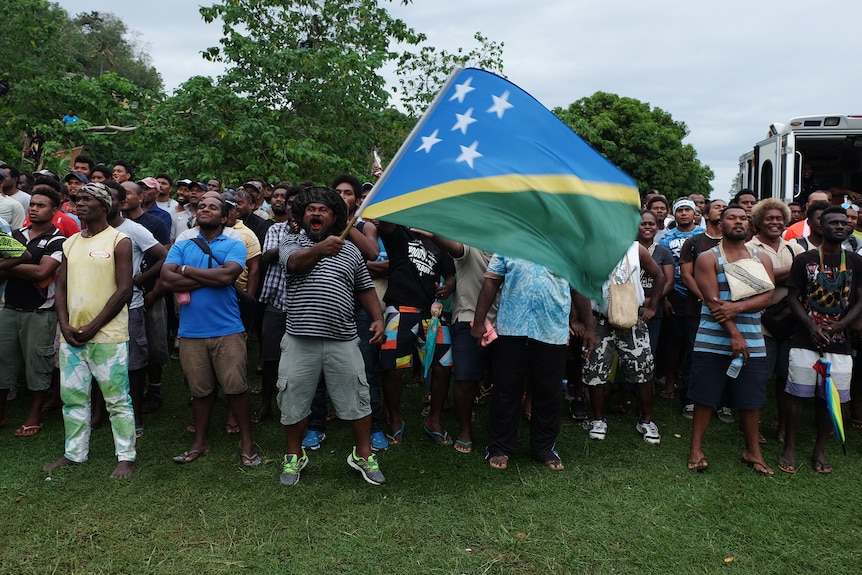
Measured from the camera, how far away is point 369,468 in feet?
14.6

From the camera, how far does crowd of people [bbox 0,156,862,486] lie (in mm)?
4391

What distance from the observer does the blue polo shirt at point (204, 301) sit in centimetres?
462

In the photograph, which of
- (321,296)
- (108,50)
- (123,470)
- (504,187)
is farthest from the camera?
(108,50)

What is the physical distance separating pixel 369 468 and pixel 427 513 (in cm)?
62

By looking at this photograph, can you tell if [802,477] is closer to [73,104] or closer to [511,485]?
[511,485]

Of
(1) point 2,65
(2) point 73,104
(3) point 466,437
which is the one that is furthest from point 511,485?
(1) point 2,65

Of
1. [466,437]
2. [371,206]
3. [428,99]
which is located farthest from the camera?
[428,99]

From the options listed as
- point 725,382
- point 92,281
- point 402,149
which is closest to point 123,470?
point 92,281

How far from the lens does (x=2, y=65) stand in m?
14.3

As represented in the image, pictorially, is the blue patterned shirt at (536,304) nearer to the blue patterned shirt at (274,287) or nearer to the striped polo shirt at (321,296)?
the striped polo shirt at (321,296)

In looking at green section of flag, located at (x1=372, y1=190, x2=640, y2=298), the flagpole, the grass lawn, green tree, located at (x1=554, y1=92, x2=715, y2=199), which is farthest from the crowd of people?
green tree, located at (x1=554, y1=92, x2=715, y2=199)

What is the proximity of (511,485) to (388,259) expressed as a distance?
6.66 ft

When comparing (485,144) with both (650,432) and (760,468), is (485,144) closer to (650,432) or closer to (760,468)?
(650,432)

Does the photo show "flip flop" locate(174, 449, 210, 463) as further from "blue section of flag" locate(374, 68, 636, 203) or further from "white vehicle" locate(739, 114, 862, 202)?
"white vehicle" locate(739, 114, 862, 202)
